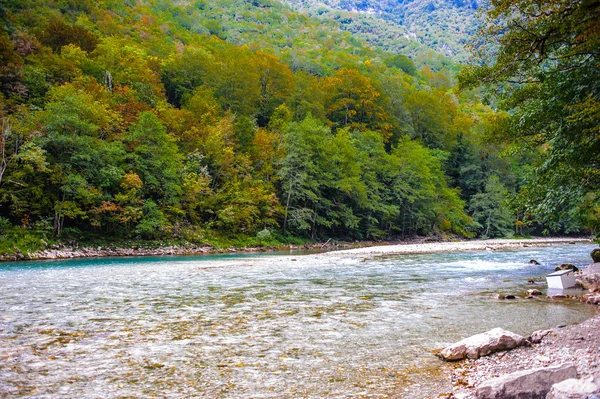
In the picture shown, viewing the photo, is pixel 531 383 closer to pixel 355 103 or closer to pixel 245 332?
pixel 245 332

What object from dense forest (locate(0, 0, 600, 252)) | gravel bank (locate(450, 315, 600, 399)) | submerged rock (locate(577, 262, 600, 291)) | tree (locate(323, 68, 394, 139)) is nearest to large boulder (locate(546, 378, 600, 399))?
gravel bank (locate(450, 315, 600, 399))

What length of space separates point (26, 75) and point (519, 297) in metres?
45.6

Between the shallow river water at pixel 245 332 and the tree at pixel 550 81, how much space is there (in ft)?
13.4

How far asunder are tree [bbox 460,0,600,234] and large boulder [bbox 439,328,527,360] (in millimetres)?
5857

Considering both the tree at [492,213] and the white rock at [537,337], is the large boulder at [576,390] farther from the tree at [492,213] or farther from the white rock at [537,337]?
the tree at [492,213]


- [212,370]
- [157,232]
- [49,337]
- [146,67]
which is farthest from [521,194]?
[146,67]

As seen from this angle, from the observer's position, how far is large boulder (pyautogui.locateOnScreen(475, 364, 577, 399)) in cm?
428

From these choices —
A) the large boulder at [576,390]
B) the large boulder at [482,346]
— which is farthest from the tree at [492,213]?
the large boulder at [576,390]

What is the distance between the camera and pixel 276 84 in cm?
7169

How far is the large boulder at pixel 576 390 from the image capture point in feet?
11.3

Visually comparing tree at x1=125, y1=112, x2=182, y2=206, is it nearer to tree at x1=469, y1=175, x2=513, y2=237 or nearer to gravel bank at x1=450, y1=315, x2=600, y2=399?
gravel bank at x1=450, y1=315, x2=600, y2=399

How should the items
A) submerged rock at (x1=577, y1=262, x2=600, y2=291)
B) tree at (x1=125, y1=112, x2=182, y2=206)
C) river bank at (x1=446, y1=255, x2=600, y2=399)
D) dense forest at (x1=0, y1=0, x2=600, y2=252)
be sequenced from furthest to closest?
tree at (x1=125, y1=112, x2=182, y2=206), dense forest at (x1=0, y1=0, x2=600, y2=252), submerged rock at (x1=577, y1=262, x2=600, y2=291), river bank at (x1=446, y1=255, x2=600, y2=399)

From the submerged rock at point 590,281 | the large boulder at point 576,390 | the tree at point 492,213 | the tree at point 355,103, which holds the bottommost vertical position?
the submerged rock at point 590,281

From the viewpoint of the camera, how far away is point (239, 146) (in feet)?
165
